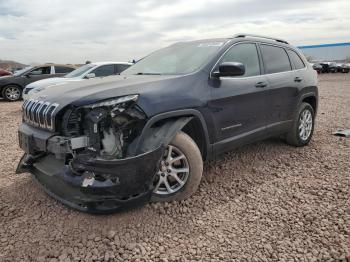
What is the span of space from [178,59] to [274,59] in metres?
1.57

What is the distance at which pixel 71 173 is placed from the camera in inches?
121

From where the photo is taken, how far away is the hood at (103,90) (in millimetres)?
3061

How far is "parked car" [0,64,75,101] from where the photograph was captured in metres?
13.6

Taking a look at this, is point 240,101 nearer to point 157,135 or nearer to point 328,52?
point 157,135

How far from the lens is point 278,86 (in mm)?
4785

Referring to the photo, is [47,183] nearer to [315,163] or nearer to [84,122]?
[84,122]

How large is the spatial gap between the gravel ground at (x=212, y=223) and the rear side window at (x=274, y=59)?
143 centimetres

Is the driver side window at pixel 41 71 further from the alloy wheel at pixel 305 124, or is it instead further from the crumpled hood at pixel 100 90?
the alloy wheel at pixel 305 124

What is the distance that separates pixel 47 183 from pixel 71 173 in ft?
1.59

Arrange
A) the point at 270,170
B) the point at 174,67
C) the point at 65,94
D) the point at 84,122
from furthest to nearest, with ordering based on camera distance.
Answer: the point at 270,170 < the point at 174,67 < the point at 65,94 < the point at 84,122

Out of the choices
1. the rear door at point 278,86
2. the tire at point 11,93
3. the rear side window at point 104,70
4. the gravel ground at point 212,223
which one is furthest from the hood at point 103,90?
the tire at point 11,93

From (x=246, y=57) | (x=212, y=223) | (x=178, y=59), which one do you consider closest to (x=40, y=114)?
(x=178, y=59)

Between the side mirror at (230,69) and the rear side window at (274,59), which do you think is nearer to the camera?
the side mirror at (230,69)

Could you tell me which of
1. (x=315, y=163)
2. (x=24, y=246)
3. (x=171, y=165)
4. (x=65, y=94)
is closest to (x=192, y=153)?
(x=171, y=165)
